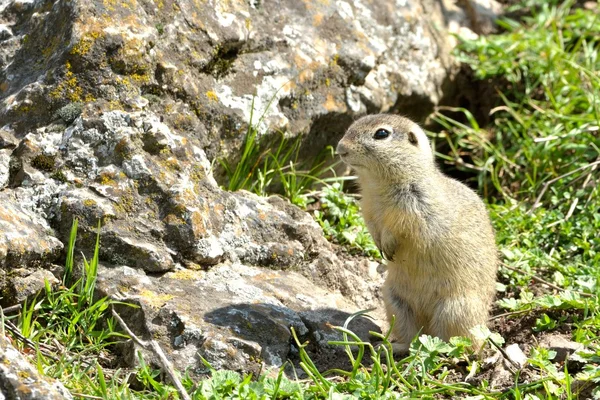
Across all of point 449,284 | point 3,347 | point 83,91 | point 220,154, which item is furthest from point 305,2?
point 3,347

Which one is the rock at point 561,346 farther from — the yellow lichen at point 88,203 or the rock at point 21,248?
the rock at point 21,248

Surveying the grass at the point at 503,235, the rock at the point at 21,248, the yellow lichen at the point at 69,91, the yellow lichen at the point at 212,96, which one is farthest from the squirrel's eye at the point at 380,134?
the rock at the point at 21,248

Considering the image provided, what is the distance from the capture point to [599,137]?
7566 mm

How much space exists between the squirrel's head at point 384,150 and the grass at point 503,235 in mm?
958

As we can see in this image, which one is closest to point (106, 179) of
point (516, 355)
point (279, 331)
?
point (279, 331)

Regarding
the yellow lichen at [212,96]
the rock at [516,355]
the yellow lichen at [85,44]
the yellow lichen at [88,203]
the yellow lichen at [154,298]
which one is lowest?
the rock at [516,355]

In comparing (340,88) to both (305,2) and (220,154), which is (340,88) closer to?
(305,2)

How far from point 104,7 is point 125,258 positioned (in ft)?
5.83

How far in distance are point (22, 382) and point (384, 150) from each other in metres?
2.91

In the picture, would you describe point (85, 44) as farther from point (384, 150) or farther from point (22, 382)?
point (22, 382)

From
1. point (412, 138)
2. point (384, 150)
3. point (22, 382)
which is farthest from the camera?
point (412, 138)

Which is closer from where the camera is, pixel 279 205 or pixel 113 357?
pixel 113 357

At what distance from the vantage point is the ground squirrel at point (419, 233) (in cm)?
551

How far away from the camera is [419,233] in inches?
216
